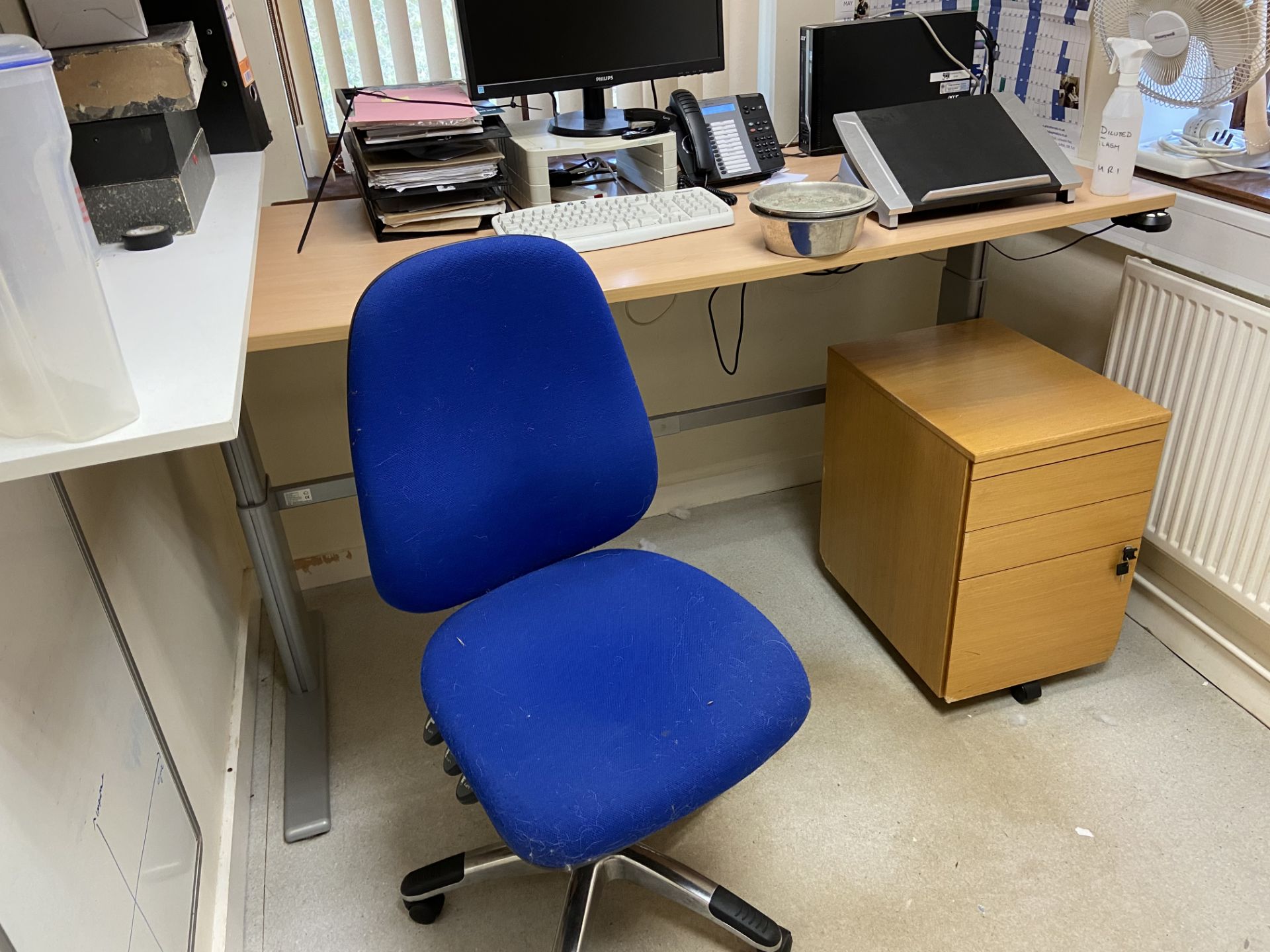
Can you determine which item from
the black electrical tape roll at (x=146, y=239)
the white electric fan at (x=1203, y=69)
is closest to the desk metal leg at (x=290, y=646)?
the black electrical tape roll at (x=146, y=239)

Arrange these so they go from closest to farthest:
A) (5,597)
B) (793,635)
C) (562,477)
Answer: (5,597) < (562,477) < (793,635)

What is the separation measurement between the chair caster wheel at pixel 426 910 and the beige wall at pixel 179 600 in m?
0.29

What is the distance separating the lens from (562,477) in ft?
4.35

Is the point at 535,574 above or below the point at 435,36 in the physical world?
below

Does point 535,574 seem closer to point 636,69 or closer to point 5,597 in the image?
point 5,597

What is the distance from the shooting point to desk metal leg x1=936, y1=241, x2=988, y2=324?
2.04 metres

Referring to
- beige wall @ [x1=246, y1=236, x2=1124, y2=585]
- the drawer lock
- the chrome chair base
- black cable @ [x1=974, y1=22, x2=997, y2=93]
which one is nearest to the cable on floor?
beige wall @ [x1=246, y1=236, x2=1124, y2=585]

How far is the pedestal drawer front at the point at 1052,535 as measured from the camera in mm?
1605

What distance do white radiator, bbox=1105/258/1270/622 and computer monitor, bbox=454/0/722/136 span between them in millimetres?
935

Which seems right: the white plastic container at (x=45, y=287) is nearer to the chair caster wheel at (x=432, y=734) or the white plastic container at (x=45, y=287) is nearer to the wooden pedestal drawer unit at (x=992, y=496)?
the chair caster wheel at (x=432, y=734)

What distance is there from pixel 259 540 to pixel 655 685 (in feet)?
2.82

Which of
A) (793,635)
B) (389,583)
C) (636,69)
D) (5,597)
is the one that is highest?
(636,69)

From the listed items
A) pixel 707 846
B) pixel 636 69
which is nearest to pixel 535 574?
pixel 707 846

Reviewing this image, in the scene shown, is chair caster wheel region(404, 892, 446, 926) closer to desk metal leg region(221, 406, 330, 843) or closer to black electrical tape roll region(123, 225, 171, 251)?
desk metal leg region(221, 406, 330, 843)
